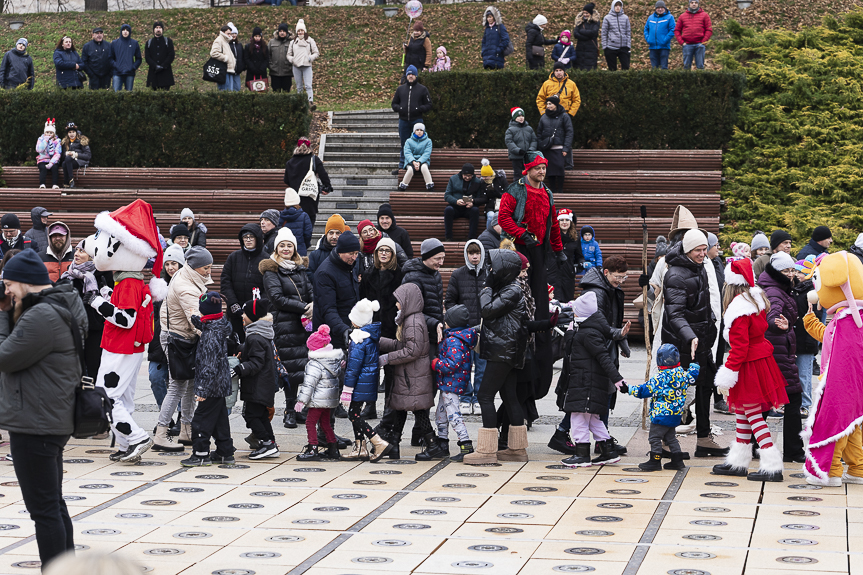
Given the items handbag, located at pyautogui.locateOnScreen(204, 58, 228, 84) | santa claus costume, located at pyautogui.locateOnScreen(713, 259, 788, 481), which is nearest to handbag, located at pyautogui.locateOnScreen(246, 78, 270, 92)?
handbag, located at pyautogui.locateOnScreen(204, 58, 228, 84)

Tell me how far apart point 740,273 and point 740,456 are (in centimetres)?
148

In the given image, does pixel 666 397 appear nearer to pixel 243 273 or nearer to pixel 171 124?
Answer: pixel 243 273

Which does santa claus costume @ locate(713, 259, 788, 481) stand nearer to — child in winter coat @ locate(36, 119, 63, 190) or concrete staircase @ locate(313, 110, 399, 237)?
concrete staircase @ locate(313, 110, 399, 237)

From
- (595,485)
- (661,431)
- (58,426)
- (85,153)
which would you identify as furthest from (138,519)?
(85,153)

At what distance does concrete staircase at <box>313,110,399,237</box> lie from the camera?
1962cm

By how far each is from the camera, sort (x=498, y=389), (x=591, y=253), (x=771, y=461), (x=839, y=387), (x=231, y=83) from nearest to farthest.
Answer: (x=839, y=387)
(x=771, y=461)
(x=498, y=389)
(x=591, y=253)
(x=231, y=83)

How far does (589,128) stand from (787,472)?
12.1m

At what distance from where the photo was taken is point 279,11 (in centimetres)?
2984

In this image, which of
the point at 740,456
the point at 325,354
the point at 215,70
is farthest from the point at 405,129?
the point at 740,456

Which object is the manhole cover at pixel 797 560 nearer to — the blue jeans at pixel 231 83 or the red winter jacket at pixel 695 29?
the red winter jacket at pixel 695 29

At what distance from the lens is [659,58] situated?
71.6ft

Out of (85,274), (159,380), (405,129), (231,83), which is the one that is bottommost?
(159,380)

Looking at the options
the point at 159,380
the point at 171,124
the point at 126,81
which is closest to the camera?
the point at 159,380

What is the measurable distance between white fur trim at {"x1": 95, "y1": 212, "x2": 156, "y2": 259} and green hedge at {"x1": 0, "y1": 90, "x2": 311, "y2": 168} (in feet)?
36.4
